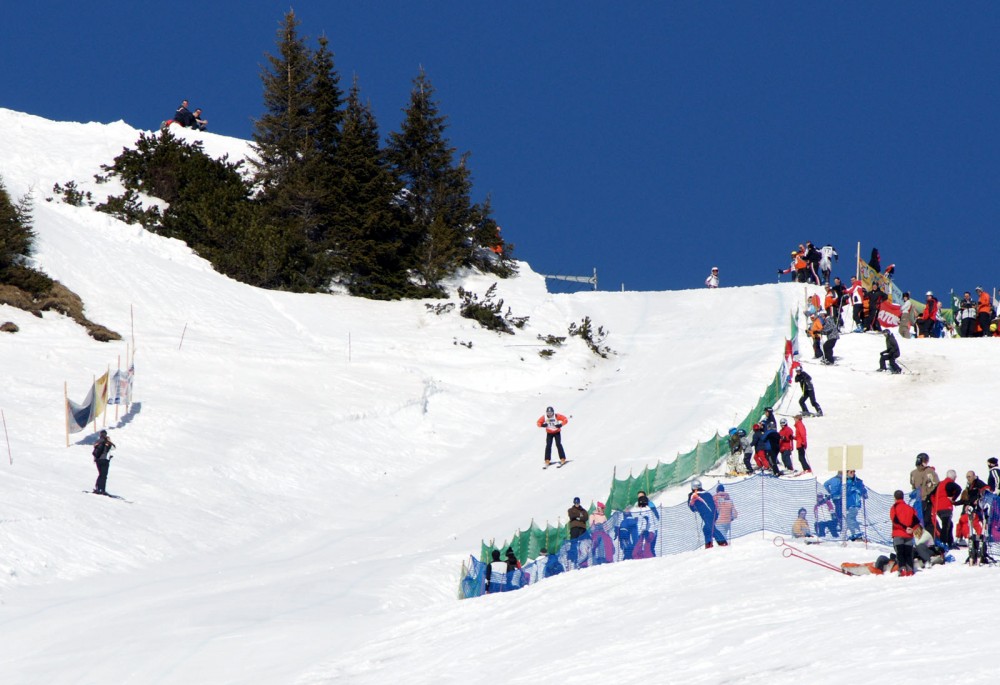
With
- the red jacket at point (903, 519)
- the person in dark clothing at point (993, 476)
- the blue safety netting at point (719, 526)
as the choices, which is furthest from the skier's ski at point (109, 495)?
the person in dark clothing at point (993, 476)

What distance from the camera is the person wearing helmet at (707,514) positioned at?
57.1ft

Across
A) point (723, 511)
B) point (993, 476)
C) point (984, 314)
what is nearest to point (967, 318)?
point (984, 314)

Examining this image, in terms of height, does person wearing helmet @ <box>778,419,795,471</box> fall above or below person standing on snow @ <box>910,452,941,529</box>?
above

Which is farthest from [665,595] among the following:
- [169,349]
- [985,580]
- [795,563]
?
[169,349]

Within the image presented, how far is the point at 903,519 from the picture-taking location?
13828mm

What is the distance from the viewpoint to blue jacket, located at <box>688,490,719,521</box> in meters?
17.4

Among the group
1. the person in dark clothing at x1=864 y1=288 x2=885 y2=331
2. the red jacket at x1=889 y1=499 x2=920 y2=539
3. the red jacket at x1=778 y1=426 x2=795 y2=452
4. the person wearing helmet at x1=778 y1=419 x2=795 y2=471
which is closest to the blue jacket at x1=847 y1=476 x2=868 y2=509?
the red jacket at x1=889 y1=499 x2=920 y2=539

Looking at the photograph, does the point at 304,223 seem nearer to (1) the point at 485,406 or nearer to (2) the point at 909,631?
(1) the point at 485,406

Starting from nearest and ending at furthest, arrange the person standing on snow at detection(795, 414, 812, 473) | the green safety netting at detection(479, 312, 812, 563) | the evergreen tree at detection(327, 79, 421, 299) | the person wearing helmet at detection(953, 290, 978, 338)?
the green safety netting at detection(479, 312, 812, 563) → the person standing on snow at detection(795, 414, 812, 473) → the person wearing helmet at detection(953, 290, 978, 338) → the evergreen tree at detection(327, 79, 421, 299)

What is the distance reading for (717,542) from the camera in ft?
57.2

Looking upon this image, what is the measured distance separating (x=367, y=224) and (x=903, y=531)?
30.4 metres

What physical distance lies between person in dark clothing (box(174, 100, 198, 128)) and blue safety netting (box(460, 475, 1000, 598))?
38328mm

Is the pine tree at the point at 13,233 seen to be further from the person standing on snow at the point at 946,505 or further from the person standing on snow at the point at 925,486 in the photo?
the person standing on snow at the point at 946,505

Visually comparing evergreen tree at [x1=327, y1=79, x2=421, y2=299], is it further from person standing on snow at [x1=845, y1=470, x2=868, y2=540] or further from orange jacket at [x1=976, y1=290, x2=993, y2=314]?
person standing on snow at [x1=845, y1=470, x2=868, y2=540]
